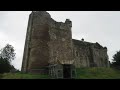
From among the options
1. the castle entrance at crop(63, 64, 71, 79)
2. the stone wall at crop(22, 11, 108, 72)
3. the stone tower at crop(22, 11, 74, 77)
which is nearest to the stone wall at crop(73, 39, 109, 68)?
the stone wall at crop(22, 11, 108, 72)

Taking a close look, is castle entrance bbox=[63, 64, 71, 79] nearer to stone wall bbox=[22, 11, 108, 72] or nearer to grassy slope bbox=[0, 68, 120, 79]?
grassy slope bbox=[0, 68, 120, 79]

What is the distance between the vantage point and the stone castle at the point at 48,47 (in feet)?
97.7

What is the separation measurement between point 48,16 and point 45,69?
1126 centimetres

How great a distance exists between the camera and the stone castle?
1172 inches

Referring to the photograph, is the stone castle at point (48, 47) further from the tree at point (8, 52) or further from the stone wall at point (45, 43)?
the tree at point (8, 52)

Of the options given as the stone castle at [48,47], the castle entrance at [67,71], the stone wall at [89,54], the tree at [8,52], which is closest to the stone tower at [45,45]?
the stone castle at [48,47]

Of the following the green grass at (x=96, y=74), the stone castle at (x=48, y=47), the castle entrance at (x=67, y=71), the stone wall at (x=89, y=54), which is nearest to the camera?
the green grass at (x=96, y=74)

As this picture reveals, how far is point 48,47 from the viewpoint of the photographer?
32562 millimetres

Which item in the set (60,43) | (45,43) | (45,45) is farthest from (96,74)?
(45,43)

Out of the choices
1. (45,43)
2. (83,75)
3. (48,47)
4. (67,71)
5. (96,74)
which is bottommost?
(83,75)

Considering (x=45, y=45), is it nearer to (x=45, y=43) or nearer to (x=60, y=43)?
(x=45, y=43)

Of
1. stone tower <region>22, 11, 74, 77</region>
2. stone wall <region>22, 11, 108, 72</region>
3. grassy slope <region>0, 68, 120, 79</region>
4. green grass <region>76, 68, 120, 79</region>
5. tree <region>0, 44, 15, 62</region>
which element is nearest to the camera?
grassy slope <region>0, 68, 120, 79</region>
